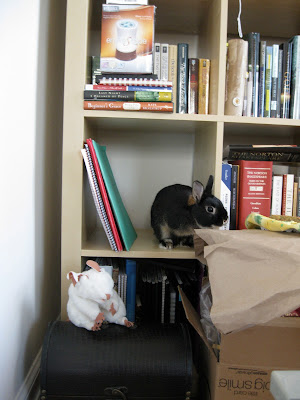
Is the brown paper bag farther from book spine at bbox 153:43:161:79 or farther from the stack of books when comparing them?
book spine at bbox 153:43:161:79

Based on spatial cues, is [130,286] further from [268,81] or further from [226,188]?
[268,81]

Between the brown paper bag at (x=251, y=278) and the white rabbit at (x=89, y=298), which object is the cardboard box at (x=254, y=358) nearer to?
the brown paper bag at (x=251, y=278)

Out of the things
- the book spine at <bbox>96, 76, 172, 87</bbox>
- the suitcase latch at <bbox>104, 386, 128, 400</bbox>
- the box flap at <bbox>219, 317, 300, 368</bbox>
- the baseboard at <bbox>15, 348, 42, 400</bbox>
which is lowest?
the baseboard at <bbox>15, 348, 42, 400</bbox>

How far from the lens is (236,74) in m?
1.13

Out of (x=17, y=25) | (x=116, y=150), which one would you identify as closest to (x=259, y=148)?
(x=116, y=150)

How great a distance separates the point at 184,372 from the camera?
0.88 metres

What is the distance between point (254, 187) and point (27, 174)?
28.6 inches

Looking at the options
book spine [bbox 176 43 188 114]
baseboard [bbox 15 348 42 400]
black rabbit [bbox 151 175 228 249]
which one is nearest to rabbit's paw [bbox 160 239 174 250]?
black rabbit [bbox 151 175 228 249]

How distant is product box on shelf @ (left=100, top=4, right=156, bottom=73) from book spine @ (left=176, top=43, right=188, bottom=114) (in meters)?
0.13

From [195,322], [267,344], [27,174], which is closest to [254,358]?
[267,344]

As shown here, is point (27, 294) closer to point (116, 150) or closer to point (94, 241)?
point (94, 241)

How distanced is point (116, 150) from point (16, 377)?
0.92 m

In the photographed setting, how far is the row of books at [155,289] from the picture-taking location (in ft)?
3.82

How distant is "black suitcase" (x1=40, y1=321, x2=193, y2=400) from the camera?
861 millimetres
